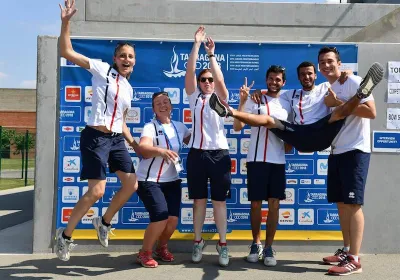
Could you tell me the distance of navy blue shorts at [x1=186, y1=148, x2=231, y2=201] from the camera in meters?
4.79

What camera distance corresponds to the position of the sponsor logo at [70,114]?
5.48 meters

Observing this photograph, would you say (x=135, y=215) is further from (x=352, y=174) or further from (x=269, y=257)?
(x=352, y=174)

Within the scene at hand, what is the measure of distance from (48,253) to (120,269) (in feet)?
3.90

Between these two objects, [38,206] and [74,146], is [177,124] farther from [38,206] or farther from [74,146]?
[38,206]

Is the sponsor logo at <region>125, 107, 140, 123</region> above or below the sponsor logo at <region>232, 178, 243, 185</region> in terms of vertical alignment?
above

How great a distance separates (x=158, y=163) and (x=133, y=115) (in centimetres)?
95

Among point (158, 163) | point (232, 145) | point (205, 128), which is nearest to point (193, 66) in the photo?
point (205, 128)

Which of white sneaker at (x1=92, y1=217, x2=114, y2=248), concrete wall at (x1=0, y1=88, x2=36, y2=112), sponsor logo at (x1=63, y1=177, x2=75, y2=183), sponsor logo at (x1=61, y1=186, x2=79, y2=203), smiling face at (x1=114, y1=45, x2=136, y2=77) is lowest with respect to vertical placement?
white sneaker at (x1=92, y1=217, x2=114, y2=248)

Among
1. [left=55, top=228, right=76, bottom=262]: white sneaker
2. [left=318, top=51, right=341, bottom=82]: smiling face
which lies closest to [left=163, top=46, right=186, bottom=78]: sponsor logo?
[left=318, top=51, right=341, bottom=82]: smiling face

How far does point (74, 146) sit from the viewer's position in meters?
5.50

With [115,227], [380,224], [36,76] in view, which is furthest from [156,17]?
[380,224]

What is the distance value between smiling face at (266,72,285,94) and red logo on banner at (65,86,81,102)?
90.8 inches

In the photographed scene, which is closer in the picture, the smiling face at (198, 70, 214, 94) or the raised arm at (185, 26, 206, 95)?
the raised arm at (185, 26, 206, 95)

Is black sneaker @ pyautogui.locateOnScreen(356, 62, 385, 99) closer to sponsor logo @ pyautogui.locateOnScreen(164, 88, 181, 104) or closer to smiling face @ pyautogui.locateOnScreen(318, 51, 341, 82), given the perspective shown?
smiling face @ pyautogui.locateOnScreen(318, 51, 341, 82)
